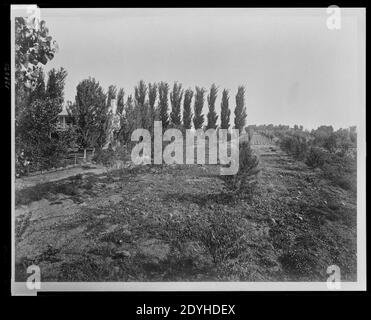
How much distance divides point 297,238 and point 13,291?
325 cm

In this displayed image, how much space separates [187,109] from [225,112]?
43 cm

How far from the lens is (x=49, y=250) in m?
3.36

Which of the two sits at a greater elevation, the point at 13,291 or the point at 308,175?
the point at 308,175

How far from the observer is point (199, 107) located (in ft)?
11.4

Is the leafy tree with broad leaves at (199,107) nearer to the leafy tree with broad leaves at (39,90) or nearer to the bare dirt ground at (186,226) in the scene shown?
the bare dirt ground at (186,226)

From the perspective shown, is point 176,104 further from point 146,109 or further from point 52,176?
point 52,176

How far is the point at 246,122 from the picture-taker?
11.3 ft

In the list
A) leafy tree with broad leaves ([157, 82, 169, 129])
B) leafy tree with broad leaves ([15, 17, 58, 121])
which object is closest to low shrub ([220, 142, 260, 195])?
leafy tree with broad leaves ([157, 82, 169, 129])

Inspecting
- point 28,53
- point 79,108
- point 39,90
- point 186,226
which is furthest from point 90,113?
point 186,226

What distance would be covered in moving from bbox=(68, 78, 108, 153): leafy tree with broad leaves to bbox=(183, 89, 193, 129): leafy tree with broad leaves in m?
0.90
